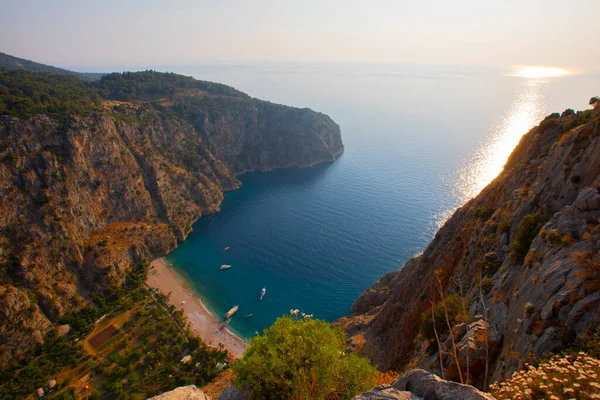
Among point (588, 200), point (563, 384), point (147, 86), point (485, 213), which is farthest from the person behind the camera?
point (147, 86)

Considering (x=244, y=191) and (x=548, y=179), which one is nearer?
(x=548, y=179)

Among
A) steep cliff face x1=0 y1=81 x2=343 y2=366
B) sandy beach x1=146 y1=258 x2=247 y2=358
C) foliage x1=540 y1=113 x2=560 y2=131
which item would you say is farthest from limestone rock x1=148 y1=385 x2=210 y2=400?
steep cliff face x1=0 y1=81 x2=343 y2=366

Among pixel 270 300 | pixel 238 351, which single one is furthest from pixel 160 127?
pixel 238 351

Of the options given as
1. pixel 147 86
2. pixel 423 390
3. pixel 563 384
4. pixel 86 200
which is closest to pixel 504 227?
pixel 423 390

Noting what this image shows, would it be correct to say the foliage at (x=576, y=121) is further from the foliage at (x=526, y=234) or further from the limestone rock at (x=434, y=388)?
the limestone rock at (x=434, y=388)

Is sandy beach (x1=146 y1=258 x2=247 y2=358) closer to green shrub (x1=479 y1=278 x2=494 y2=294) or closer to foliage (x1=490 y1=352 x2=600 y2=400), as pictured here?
green shrub (x1=479 y1=278 x2=494 y2=294)

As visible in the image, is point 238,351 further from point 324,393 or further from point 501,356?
point 501,356

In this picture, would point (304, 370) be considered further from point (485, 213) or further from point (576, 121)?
point (576, 121)
